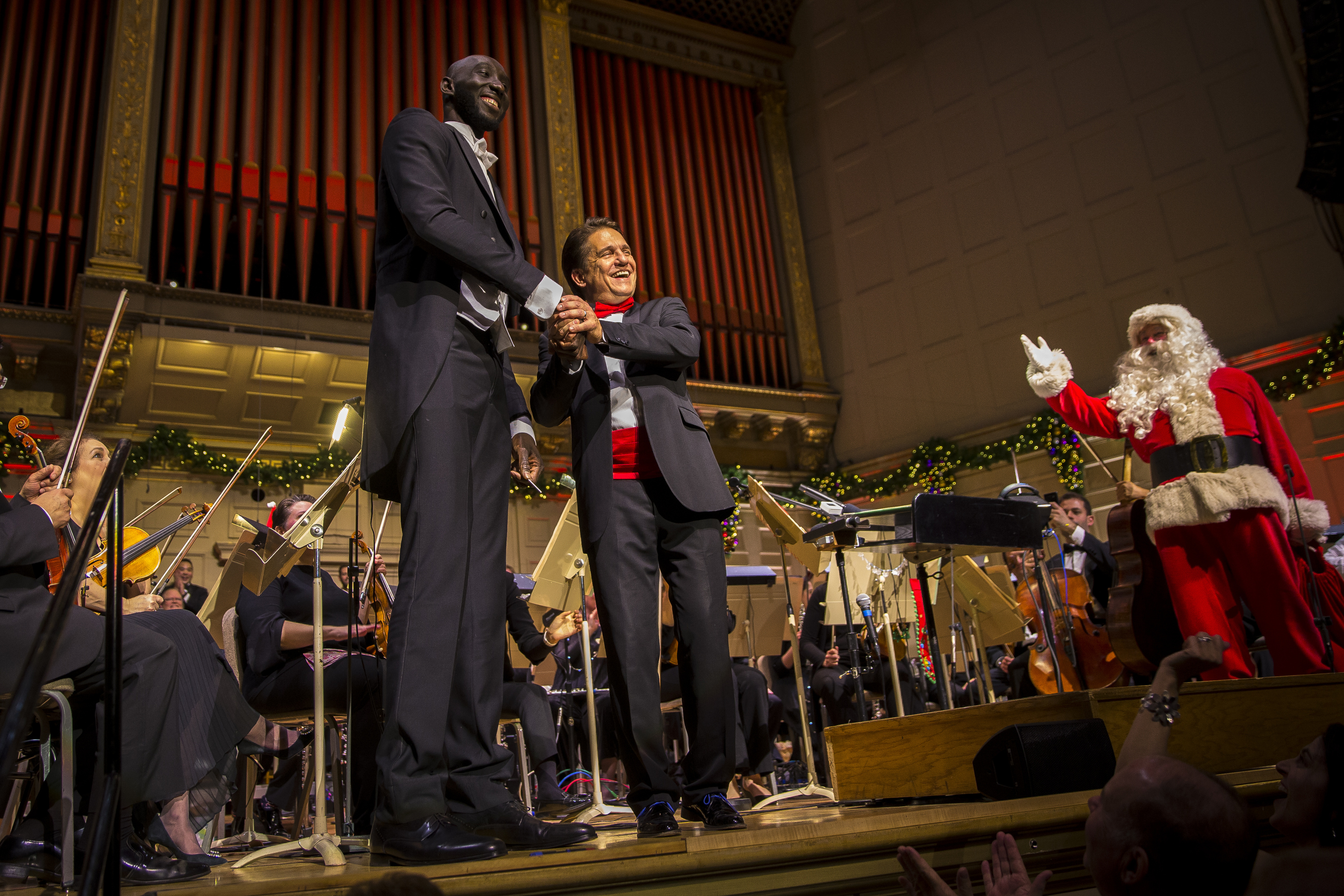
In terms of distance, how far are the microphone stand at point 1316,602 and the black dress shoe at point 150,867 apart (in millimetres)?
2870

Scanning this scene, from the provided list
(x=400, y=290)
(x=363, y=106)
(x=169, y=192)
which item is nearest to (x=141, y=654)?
(x=400, y=290)

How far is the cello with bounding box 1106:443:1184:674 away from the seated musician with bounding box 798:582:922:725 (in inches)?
64.4

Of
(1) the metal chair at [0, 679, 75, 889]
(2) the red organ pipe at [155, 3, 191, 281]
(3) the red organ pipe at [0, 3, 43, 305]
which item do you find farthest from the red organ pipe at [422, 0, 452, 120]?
(1) the metal chair at [0, 679, 75, 889]

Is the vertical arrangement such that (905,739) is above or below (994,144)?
below

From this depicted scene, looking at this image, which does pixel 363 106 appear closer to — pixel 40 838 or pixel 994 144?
pixel 994 144

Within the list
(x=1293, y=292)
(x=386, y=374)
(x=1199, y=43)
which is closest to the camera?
(x=386, y=374)

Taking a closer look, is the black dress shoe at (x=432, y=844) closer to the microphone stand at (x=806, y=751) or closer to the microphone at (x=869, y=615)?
the microphone stand at (x=806, y=751)

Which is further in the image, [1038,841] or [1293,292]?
[1293,292]

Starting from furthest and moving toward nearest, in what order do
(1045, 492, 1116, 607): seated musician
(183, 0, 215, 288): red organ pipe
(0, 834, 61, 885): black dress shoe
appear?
(183, 0, 215, 288): red organ pipe → (1045, 492, 1116, 607): seated musician → (0, 834, 61, 885): black dress shoe

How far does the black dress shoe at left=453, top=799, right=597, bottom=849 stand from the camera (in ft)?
4.70

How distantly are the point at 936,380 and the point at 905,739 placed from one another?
501 centimetres

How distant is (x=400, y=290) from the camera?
1652mm

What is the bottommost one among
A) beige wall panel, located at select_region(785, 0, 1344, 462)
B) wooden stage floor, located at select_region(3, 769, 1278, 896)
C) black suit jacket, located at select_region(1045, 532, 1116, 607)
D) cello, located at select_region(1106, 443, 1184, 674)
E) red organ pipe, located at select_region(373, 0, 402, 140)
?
wooden stage floor, located at select_region(3, 769, 1278, 896)

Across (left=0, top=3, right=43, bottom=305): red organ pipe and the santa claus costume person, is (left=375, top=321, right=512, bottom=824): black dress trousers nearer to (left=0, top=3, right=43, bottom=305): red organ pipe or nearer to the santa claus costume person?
the santa claus costume person
